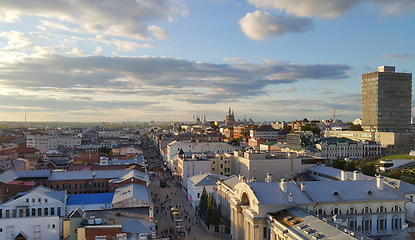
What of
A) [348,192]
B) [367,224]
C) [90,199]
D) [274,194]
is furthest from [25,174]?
[367,224]

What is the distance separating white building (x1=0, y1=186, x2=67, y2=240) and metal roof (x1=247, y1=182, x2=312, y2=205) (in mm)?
23291

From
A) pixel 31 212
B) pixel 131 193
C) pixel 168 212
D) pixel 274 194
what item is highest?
pixel 274 194

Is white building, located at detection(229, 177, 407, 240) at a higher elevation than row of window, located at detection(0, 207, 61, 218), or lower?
higher

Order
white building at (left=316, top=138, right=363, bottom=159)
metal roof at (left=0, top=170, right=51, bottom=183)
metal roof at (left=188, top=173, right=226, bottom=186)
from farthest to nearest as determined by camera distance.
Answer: white building at (left=316, top=138, right=363, bottom=159) < metal roof at (left=188, top=173, right=226, bottom=186) < metal roof at (left=0, top=170, right=51, bottom=183)

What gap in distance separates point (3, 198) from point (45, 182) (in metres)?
8.56

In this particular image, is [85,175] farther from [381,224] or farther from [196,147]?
[196,147]

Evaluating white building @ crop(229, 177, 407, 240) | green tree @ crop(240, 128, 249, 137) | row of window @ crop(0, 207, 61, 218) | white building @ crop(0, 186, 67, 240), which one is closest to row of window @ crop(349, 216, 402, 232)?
white building @ crop(229, 177, 407, 240)

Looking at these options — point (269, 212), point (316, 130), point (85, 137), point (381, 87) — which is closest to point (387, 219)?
point (269, 212)

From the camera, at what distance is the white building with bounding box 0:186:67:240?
125 feet

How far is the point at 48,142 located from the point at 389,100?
136 m

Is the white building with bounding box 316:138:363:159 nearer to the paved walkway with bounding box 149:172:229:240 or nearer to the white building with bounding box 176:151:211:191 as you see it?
the white building with bounding box 176:151:211:191

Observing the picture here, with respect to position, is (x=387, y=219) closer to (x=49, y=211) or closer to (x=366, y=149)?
(x=49, y=211)

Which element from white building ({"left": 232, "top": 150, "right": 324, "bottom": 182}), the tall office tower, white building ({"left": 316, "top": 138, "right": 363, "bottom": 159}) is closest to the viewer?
white building ({"left": 232, "top": 150, "right": 324, "bottom": 182})

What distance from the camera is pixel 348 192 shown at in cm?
3759
